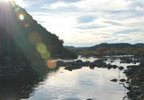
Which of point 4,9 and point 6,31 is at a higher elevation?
point 4,9

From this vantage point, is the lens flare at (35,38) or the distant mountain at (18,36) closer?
the distant mountain at (18,36)

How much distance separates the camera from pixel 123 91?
154 feet

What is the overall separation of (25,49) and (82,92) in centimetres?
10985

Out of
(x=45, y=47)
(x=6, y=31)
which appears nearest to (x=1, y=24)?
(x=6, y=31)

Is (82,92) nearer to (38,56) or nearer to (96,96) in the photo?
(96,96)

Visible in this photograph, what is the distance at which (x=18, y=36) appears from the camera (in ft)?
511

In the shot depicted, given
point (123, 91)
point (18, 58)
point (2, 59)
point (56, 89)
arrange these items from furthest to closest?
point (18, 58), point (2, 59), point (56, 89), point (123, 91)

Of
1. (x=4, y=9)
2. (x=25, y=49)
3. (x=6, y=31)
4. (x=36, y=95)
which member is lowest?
(x=36, y=95)

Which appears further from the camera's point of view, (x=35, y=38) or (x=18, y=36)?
(x=35, y=38)

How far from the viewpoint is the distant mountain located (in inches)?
5271

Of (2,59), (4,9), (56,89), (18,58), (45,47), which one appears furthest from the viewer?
(45,47)

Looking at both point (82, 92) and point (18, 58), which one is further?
Result: point (18, 58)

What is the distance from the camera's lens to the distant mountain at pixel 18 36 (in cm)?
13388

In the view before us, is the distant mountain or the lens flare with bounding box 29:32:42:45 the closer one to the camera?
the distant mountain
